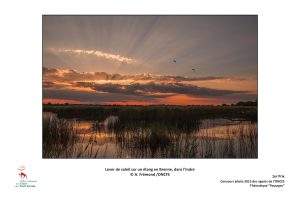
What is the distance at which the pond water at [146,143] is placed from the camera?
19.9 feet

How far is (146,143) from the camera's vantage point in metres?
6.54

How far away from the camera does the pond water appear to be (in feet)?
19.9

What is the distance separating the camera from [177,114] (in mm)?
9812
